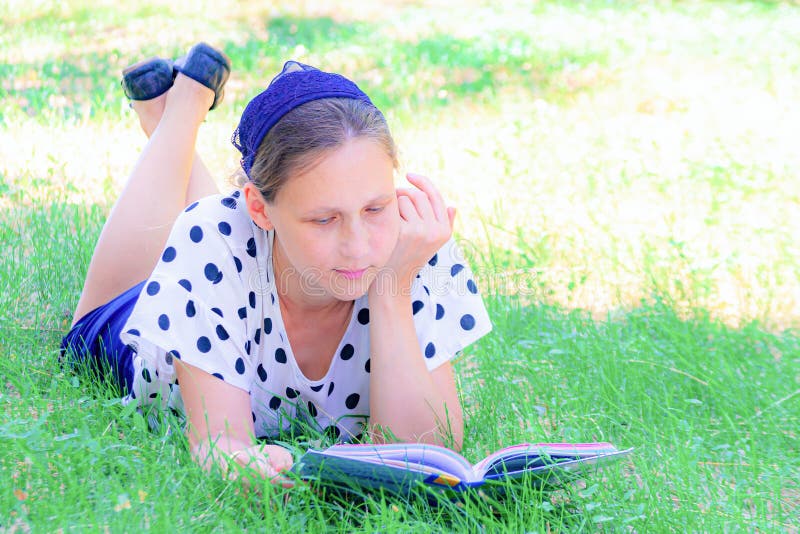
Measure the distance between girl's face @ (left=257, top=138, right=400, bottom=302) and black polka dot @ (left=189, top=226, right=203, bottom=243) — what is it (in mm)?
224

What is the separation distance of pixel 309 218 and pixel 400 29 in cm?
883

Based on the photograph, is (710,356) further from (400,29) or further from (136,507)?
(400,29)

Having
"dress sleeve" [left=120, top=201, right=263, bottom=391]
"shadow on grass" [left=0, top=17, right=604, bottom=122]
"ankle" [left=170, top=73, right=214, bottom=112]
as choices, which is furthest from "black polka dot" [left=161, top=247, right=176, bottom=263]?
"shadow on grass" [left=0, top=17, right=604, bottom=122]

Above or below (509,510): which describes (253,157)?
above

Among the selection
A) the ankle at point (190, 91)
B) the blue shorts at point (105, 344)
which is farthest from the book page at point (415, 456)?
the ankle at point (190, 91)

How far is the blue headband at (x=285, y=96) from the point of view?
2.35m

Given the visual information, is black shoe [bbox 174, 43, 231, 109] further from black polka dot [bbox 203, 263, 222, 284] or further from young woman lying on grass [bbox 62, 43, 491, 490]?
black polka dot [bbox 203, 263, 222, 284]

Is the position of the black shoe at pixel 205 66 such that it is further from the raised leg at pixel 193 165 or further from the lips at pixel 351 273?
the lips at pixel 351 273

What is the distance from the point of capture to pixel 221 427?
240 centimetres

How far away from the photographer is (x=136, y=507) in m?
2.11

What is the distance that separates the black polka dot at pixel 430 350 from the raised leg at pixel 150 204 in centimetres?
124

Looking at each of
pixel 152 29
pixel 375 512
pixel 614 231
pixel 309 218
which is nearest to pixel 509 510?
pixel 375 512

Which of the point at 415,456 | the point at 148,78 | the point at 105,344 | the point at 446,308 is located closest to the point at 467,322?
the point at 446,308

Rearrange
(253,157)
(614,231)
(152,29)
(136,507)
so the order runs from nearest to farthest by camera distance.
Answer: (136,507) → (253,157) → (614,231) → (152,29)
